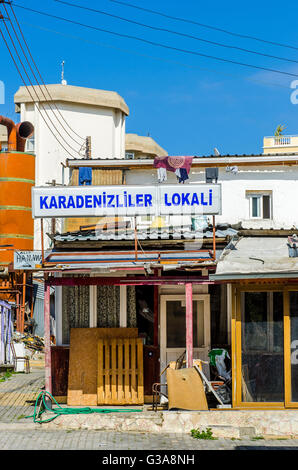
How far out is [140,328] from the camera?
47.7 feet

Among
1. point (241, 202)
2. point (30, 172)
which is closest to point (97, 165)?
point (241, 202)

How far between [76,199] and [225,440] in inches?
222

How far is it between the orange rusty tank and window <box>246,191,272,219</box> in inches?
484

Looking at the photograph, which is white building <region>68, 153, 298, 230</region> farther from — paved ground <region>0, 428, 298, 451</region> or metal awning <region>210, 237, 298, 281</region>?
paved ground <region>0, 428, 298, 451</region>

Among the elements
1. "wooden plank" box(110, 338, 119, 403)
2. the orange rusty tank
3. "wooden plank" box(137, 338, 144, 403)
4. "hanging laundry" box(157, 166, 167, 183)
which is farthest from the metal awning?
the orange rusty tank

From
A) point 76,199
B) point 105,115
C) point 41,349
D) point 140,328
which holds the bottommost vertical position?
point 41,349

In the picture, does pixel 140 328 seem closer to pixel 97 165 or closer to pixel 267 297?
pixel 267 297

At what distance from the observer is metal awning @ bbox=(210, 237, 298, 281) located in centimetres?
1205

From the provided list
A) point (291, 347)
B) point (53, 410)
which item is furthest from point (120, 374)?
point (291, 347)

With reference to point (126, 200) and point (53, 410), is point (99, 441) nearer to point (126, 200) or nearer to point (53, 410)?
point (53, 410)

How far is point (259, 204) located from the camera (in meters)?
23.1

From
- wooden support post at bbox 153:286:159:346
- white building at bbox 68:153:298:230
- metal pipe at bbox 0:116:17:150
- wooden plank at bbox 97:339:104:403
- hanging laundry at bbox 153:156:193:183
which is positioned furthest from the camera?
metal pipe at bbox 0:116:17:150
